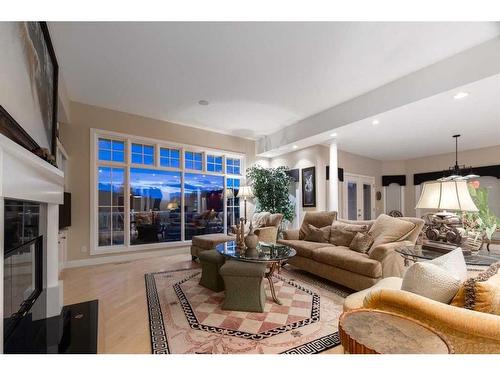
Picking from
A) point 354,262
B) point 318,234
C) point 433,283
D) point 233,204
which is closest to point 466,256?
point 354,262

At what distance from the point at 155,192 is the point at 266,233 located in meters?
2.72

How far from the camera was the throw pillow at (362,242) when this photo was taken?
Answer: 3153 millimetres

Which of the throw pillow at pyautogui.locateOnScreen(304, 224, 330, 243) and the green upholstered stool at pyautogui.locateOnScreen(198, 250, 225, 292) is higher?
the throw pillow at pyautogui.locateOnScreen(304, 224, 330, 243)

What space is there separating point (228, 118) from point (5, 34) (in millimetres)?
3860

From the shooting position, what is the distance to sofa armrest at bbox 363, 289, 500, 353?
965mm

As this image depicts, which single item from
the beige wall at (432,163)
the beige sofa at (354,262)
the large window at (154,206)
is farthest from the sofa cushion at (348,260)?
the beige wall at (432,163)

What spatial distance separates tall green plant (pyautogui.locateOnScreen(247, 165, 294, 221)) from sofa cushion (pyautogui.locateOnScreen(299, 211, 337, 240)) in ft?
5.19

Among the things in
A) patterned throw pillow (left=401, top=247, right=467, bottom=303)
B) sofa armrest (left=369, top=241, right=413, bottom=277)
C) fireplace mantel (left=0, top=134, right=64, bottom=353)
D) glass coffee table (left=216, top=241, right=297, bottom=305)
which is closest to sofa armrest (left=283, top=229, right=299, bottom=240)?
glass coffee table (left=216, top=241, right=297, bottom=305)

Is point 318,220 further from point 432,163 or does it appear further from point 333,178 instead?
point 432,163

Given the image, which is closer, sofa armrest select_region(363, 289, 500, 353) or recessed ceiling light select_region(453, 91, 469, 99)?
sofa armrest select_region(363, 289, 500, 353)

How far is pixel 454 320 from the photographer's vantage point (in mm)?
1033

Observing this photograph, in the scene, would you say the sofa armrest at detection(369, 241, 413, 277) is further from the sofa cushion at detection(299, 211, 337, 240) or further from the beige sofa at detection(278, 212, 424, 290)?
the sofa cushion at detection(299, 211, 337, 240)

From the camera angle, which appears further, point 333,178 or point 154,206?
point 333,178

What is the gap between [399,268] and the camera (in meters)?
2.86
